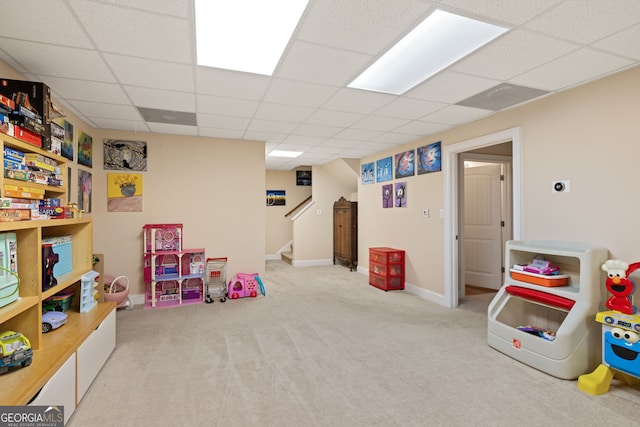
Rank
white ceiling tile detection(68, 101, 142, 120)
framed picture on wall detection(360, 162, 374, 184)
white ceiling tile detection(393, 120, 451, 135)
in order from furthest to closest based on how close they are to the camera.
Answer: framed picture on wall detection(360, 162, 374, 184), white ceiling tile detection(393, 120, 451, 135), white ceiling tile detection(68, 101, 142, 120)

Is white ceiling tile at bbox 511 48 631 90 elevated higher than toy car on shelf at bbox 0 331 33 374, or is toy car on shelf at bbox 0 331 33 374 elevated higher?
white ceiling tile at bbox 511 48 631 90

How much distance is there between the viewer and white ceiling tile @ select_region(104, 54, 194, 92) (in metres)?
2.41

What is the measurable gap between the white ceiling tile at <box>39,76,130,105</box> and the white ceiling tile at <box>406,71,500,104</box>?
2.76 m

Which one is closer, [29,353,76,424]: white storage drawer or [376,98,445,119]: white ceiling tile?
[29,353,76,424]: white storage drawer

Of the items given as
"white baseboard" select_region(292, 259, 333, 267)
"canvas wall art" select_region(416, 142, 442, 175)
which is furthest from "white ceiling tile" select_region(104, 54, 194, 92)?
"white baseboard" select_region(292, 259, 333, 267)

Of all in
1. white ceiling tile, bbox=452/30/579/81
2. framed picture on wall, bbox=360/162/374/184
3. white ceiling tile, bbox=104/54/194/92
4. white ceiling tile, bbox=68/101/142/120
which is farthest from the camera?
framed picture on wall, bbox=360/162/374/184

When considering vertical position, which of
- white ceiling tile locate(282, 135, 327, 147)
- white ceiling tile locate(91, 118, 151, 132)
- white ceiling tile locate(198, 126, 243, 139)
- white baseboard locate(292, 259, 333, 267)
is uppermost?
white ceiling tile locate(91, 118, 151, 132)

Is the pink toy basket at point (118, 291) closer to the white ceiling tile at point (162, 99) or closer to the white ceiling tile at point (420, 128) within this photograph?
the white ceiling tile at point (162, 99)

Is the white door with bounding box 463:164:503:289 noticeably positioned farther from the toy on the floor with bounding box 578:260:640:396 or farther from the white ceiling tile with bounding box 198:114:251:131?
the white ceiling tile with bounding box 198:114:251:131

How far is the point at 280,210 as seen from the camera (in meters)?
8.80

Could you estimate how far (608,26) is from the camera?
6.29ft

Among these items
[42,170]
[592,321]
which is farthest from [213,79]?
[592,321]

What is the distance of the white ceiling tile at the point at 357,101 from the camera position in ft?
9.98

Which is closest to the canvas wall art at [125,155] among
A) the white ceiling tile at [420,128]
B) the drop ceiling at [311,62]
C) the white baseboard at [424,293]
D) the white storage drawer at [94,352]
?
the drop ceiling at [311,62]
